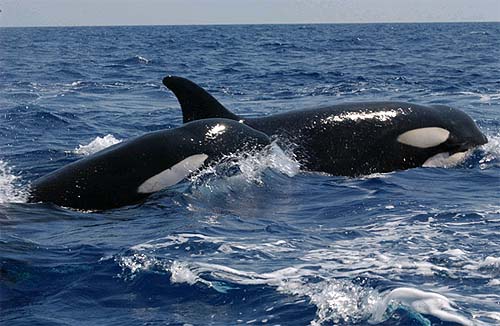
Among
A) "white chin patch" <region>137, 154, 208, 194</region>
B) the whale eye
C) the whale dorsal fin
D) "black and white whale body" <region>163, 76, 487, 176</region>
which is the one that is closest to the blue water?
"white chin patch" <region>137, 154, 208, 194</region>

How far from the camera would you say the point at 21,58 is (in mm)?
50031

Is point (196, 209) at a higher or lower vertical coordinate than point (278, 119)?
lower

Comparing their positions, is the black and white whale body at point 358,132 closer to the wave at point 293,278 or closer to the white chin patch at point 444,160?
the white chin patch at point 444,160

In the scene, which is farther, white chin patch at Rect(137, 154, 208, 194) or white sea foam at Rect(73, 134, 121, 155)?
white sea foam at Rect(73, 134, 121, 155)

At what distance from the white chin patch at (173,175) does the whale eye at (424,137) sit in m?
3.39

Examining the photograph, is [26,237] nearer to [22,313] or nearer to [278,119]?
[22,313]

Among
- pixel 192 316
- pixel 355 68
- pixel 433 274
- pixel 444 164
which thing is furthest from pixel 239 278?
pixel 355 68

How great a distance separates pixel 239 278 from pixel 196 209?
2.83m

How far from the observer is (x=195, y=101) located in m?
11.8

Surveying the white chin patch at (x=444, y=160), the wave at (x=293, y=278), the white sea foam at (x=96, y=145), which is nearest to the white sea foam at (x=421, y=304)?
the wave at (x=293, y=278)

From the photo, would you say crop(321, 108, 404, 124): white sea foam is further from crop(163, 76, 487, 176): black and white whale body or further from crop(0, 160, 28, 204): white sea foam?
crop(0, 160, 28, 204): white sea foam

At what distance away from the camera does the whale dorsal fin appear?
1173 centimetres

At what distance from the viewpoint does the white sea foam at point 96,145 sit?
15.5 metres

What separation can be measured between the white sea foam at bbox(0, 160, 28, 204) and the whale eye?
17.9 ft
